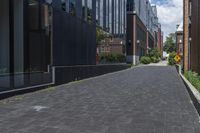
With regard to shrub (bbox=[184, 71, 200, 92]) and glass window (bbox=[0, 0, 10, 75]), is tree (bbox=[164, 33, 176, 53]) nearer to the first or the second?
shrub (bbox=[184, 71, 200, 92])

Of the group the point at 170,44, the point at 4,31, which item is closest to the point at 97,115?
the point at 4,31

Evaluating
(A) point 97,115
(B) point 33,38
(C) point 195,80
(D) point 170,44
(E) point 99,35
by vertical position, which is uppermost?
(D) point 170,44

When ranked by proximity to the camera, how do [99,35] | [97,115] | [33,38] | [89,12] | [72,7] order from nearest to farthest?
[97,115] → [33,38] → [72,7] → [89,12] → [99,35]

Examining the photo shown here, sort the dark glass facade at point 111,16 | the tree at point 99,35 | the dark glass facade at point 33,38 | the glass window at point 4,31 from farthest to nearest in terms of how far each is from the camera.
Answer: the dark glass facade at point 111,16 < the tree at point 99,35 < the glass window at point 4,31 < the dark glass facade at point 33,38

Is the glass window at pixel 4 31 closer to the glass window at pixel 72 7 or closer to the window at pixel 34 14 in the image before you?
the window at pixel 34 14

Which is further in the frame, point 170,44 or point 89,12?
point 170,44

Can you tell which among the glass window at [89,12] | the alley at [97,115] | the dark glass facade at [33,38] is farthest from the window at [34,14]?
the glass window at [89,12]

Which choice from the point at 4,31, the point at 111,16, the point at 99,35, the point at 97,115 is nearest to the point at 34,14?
the point at 4,31

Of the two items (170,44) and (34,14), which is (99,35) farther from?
(170,44)

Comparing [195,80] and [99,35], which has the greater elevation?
[99,35]

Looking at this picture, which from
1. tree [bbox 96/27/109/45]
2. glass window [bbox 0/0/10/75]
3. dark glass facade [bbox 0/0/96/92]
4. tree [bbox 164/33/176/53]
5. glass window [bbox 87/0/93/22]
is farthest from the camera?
tree [bbox 164/33/176/53]

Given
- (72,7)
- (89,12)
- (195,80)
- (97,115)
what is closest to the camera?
(97,115)

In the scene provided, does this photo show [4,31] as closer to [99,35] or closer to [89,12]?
[89,12]

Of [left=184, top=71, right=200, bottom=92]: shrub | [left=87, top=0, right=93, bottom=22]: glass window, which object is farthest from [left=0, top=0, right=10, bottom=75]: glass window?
[left=87, top=0, right=93, bottom=22]: glass window
